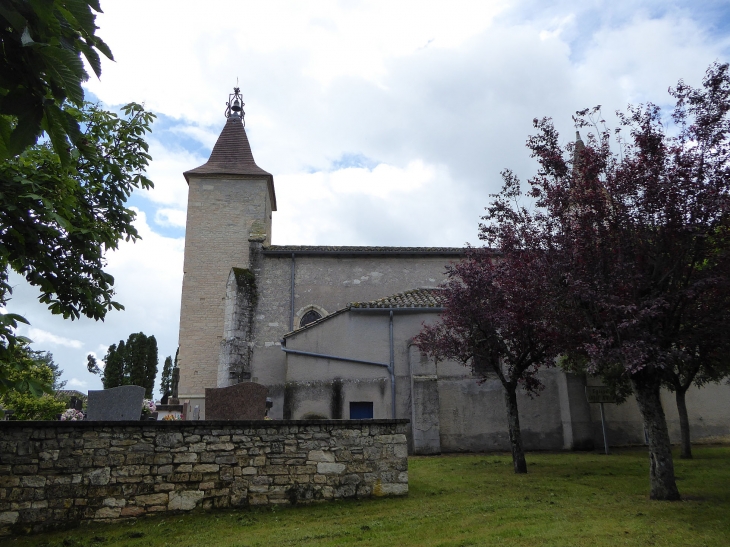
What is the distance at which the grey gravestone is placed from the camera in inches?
379

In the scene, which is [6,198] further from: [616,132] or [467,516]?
[616,132]

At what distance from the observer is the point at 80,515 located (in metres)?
7.88

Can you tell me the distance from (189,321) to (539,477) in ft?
51.0

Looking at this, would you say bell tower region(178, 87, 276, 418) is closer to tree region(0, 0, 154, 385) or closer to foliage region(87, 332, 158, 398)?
tree region(0, 0, 154, 385)

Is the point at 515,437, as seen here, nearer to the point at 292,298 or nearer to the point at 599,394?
the point at 599,394

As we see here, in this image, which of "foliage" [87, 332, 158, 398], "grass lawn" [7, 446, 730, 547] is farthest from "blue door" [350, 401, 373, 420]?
"foliage" [87, 332, 158, 398]

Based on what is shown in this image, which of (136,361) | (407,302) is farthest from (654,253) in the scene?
(136,361)

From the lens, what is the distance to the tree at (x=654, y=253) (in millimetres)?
7898

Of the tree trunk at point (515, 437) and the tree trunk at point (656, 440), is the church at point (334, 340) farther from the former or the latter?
the tree trunk at point (656, 440)

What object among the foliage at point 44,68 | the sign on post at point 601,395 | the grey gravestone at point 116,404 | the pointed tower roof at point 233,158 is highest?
the pointed tower roof at point 233,158

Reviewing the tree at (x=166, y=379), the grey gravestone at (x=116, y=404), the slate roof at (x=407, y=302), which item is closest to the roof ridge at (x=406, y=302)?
the slate roof at (x=407, y=302)

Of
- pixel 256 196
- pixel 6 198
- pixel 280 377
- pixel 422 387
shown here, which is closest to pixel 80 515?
pixel 6 198

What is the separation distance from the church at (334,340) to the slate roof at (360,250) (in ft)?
0.14

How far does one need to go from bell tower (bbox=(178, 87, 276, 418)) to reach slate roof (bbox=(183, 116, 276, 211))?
0.14ft
